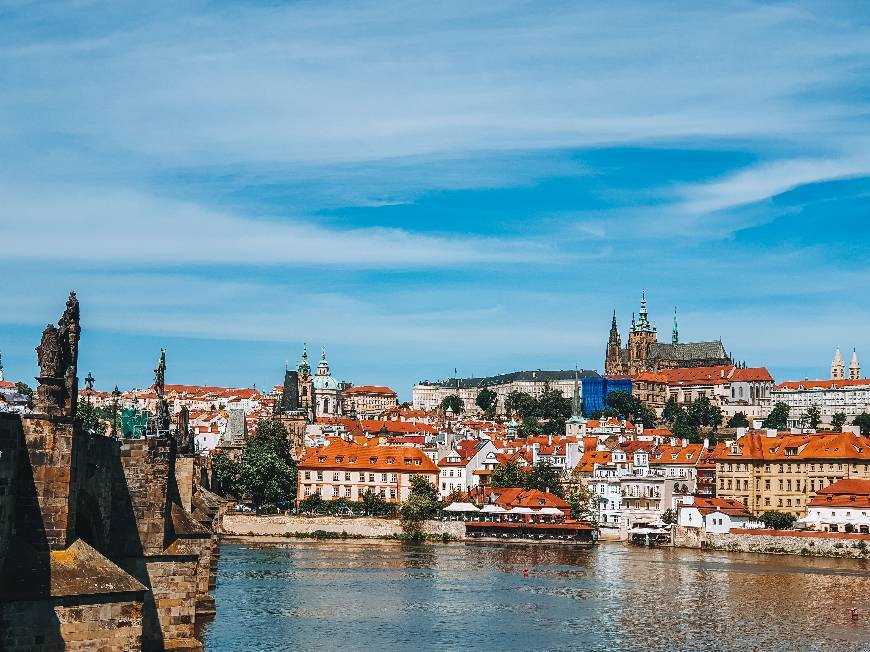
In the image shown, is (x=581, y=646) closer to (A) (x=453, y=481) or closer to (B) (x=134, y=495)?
(B) (x=134, y=495)

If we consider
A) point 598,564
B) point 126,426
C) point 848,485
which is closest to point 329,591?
point 126,426

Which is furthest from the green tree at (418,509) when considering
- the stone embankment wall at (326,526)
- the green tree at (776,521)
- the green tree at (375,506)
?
the green tree at (776,521)

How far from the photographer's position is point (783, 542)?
102625mm

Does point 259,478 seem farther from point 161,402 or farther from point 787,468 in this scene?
point 161,402

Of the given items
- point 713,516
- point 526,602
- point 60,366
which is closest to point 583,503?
point 713,516

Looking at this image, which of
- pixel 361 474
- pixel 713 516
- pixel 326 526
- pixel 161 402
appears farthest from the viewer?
pixel 361 474

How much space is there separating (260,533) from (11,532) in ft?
287

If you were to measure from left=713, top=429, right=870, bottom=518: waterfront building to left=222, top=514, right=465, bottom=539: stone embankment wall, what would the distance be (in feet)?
117

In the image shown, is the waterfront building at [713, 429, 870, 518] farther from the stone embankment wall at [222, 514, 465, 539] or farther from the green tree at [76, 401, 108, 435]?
the green tree at [76, 401, 108, 435]

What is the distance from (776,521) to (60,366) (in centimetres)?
10101

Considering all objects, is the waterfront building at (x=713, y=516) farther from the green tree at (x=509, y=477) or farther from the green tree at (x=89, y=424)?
the green tree at (x=89, y=424)

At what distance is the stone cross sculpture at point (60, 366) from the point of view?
2359 centimetres

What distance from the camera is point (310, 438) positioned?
648ft

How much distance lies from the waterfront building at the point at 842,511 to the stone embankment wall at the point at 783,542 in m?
7.55
